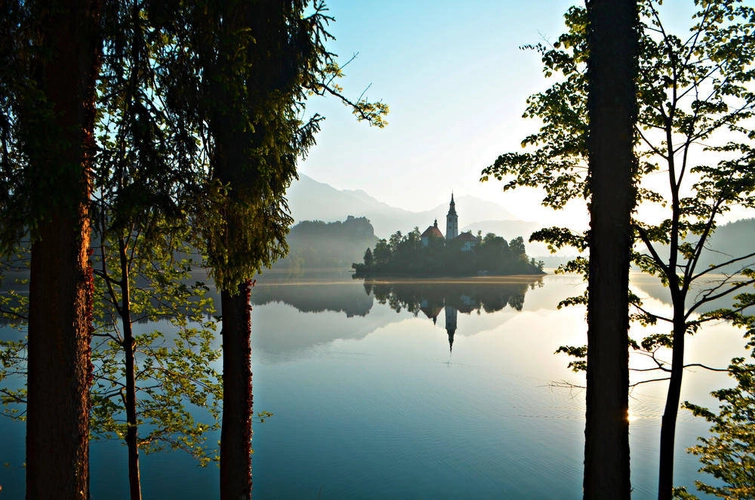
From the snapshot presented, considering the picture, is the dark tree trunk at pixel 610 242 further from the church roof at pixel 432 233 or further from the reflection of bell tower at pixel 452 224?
the reflection of bell tower at pixel 452 224

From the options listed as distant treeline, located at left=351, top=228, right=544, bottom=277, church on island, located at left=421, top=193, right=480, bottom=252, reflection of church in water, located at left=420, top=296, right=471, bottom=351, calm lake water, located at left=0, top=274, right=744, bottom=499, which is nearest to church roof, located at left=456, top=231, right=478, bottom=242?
church on island, located at left=421, top=193, right=480, bottom=252

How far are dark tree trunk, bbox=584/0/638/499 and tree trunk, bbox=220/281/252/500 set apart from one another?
13.9 ft

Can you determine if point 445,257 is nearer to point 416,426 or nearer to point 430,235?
point 430,235

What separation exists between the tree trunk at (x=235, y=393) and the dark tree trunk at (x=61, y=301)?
173 cm

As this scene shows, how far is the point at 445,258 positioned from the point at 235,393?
4104 inches

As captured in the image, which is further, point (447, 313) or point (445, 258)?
point (445, 258)

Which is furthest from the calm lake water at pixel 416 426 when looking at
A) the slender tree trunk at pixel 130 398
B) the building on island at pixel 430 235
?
the building on island at pixel 430 235

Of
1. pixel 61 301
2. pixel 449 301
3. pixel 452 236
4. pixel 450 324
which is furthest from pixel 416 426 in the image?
pixel 452 236

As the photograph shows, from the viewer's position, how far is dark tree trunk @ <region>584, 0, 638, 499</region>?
16.0 ft

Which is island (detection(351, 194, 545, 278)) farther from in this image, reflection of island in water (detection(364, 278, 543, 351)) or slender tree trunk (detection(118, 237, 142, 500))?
slender tree trunk (detection(118, 237, 142, 500))

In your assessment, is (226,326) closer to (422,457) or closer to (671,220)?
(671,220)

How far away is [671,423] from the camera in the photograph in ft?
22.6

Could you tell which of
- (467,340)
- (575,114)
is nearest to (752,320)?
(575,114)

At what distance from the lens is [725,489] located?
7801 mm
